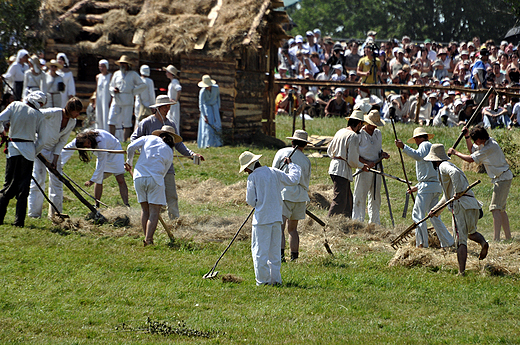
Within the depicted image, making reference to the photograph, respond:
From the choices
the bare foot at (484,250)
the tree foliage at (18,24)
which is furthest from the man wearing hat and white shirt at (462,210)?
the tree foliage at (18,24)

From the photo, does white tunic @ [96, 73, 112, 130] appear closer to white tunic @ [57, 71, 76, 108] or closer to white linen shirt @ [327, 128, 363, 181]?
white tunic @ [57, 71, 76, 108]

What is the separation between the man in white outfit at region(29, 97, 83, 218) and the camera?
10.5 meters

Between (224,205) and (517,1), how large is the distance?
11993mm

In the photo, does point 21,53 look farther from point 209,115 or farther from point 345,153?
point 345,153

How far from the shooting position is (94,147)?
11734mm

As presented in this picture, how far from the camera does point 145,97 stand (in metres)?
18.1

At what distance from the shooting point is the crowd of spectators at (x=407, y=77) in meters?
20.7

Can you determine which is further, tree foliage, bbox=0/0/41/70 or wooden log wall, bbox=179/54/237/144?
tree foliage, bbox=0/0/41/70

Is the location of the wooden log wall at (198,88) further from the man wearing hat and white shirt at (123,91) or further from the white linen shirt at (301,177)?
the white linen shirt at (301,177)

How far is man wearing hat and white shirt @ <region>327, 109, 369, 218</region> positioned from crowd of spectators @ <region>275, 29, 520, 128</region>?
25.1 feet

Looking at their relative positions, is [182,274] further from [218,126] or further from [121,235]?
[218,126]

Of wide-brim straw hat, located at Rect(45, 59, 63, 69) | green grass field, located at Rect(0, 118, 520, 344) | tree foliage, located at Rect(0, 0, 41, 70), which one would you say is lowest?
green grass field, located at Rect(0, 118, 520, 344)

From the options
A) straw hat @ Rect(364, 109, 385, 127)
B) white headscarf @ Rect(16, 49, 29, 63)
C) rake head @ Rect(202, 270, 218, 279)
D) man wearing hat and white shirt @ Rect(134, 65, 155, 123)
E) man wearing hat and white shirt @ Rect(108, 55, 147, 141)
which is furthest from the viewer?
white headscarf @ Rect(16, 49, 29, 63)

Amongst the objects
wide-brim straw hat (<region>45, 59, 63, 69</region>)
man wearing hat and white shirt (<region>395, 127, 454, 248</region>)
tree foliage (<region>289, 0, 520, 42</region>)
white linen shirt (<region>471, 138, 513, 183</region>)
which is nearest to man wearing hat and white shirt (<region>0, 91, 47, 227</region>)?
man wearing hat and white shirt (<region>395, 127, 454, 248</region>)
